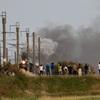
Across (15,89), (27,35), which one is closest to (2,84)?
(15,89)

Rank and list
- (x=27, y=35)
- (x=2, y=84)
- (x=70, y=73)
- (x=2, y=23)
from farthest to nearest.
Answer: (x=27, y=35)
(x=70, y=73)
(x=2, y=23)
(x=2, y=84)

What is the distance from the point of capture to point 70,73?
77938 millimetres

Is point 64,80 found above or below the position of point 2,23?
below

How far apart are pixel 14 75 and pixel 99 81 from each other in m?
13.2

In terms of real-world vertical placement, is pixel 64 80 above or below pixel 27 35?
below

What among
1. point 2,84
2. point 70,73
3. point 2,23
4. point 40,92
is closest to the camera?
point 2,84

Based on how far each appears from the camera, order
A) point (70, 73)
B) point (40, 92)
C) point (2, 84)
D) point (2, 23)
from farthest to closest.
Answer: point (70, 73) < point (2, 23) < point (40, 92) < point (2, 84)

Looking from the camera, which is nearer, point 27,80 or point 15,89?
point 15,89

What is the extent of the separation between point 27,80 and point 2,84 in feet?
27.9

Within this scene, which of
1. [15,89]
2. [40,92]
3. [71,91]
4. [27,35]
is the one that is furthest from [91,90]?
[27,35]

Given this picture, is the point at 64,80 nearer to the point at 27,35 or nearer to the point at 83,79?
the point at 83,79

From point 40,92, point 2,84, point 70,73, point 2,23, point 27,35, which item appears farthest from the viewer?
point 27,35

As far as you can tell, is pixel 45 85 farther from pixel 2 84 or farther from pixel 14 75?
pixel 2 84

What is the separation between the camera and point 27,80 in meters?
66.2
